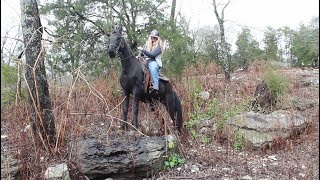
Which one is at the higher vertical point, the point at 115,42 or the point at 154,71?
the point at 115,42

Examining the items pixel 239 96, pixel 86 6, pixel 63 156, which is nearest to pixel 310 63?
pixel 239 96

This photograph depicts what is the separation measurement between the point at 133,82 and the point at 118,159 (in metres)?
1.76

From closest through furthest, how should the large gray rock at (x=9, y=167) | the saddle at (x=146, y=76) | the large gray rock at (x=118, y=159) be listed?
the large gray rock at (x=9, y=167), the large gray rock at (x=118, y=159), the saddle at (x=146, y=76)

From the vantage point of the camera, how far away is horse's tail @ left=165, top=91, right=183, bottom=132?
6715 millimetres

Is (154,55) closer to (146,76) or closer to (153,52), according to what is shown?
(153,52)

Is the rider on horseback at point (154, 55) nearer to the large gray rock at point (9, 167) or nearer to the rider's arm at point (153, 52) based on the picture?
the rider's arm at point (153, 52)

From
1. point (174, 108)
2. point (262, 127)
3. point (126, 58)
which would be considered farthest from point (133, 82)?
point (262, 127)

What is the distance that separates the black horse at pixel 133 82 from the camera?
5.84 m

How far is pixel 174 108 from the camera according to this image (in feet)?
22.3

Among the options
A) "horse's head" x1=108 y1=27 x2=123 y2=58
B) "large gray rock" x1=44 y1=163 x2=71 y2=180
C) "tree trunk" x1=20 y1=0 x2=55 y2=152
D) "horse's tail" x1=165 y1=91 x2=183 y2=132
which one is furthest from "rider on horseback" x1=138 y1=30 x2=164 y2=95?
"large gray rock" x1=44 y1=163 x2=71 y2=180

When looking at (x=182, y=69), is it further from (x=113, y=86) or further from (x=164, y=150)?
(x=164, y=150)

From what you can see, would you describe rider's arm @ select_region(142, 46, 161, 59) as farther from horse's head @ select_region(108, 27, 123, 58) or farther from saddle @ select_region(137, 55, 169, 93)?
horse's head @ select_region(108, 27, 123, 58)

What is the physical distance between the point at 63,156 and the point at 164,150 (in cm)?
151

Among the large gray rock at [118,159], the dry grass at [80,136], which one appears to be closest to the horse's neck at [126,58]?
the dry grass at [80,136]
